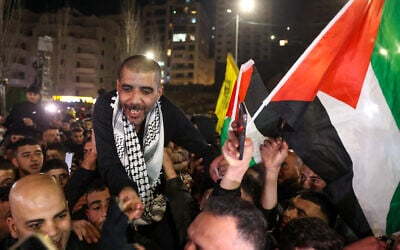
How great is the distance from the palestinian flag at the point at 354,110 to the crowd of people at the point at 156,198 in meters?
0.19

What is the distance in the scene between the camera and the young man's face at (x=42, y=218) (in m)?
2.63

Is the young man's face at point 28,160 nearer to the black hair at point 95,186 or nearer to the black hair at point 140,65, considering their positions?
the black hair at point 95,186

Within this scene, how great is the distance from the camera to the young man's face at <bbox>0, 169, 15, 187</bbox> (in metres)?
4.66

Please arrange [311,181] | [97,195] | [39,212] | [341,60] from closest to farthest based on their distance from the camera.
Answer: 1. [39,212]
2. [341,60]
3. [97,195]
4. [311,181]

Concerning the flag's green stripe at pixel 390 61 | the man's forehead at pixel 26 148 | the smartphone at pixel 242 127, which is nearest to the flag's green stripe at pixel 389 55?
the flag's green stripe at pixel 390 61

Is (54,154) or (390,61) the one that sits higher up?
(390,61)

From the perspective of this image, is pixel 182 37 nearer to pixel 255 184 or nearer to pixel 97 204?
pixel 97 204

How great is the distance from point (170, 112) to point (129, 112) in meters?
0.48

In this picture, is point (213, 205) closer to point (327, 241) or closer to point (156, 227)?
point (327, 241)

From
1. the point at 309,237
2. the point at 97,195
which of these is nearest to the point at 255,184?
the point at 309,237

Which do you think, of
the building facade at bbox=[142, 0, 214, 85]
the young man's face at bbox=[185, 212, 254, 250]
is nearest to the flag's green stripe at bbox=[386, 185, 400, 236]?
the young man's face at bbox=[185, 212, 254, 250]

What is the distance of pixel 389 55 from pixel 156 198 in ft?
6.62

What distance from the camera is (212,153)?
357 cm

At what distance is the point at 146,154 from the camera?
329 centimetres
